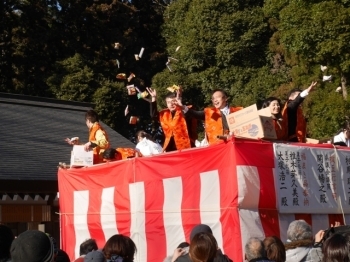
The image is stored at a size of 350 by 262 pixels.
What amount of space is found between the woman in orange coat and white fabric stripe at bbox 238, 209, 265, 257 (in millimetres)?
1064

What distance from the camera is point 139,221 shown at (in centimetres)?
750

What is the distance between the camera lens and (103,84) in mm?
21438

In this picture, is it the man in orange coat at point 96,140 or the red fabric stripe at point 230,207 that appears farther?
the man in orange coat at point 96,140

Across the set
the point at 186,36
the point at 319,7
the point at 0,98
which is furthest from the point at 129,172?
the point at 186,36

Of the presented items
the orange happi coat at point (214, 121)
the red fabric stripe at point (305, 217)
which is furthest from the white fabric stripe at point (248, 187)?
the orange happi coat at point (214, 121)

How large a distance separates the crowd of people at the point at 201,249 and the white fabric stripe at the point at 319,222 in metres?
1.55

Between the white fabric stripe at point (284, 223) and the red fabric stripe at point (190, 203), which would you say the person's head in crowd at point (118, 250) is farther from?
the white fabric stripe at point (284, 223)

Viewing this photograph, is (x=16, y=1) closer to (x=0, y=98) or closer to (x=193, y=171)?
(x=0, y=98)

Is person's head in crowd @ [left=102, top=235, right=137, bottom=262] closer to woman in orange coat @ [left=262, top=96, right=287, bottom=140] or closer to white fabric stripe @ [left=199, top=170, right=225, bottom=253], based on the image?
white fabric stripe @ [left=199, top=170, right=225, bottom=253]

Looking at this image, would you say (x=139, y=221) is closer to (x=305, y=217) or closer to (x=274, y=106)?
(x=305, y=217)

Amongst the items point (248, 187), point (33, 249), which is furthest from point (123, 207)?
point (33, 249)

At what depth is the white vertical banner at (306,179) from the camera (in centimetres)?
686

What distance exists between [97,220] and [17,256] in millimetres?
5291

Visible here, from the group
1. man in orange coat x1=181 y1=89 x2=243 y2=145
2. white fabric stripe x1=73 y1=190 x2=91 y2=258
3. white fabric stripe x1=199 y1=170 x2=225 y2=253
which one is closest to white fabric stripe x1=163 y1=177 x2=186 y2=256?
white fabric stripe x1=199 y1=170 x2=225 y2=253
